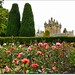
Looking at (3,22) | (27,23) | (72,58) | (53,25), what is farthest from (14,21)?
(53,25)

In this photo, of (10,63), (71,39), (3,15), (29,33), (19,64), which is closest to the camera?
(19,64)

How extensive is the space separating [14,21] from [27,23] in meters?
1.28

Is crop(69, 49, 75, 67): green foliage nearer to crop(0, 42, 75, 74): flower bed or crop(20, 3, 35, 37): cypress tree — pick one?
crop(0, 42, 75, 74): flower bed

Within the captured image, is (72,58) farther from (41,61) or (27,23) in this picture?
(27,23)

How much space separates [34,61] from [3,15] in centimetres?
2810

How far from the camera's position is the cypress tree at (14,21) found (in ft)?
80.6

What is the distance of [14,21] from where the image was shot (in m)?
24.8

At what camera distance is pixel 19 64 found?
20.6ft

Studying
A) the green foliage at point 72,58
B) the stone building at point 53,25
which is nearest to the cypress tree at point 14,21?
the green foliage at point 72,58

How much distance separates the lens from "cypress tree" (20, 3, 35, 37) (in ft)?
78.5

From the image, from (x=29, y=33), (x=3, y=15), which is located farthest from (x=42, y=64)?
(x=3, y=15)

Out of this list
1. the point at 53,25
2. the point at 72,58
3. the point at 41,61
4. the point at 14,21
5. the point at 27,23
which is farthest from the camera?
the point at 53,25

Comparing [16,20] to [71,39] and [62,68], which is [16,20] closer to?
[71,39]

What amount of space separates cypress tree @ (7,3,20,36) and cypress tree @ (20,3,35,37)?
736mm
